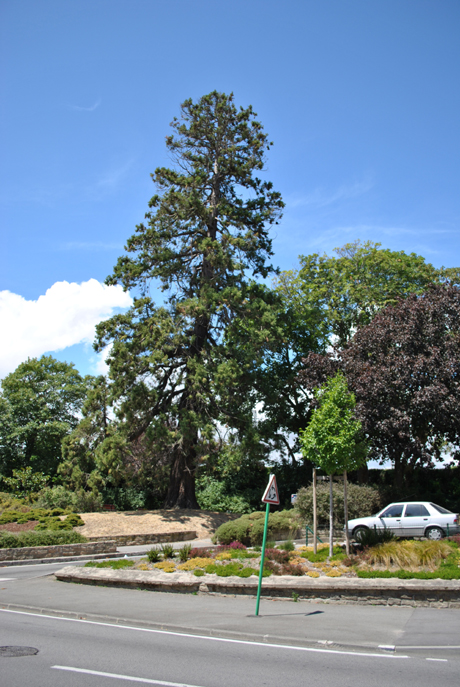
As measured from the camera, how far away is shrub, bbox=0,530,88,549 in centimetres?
1748

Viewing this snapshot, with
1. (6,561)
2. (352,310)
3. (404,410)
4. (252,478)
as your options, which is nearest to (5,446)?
(252,478)

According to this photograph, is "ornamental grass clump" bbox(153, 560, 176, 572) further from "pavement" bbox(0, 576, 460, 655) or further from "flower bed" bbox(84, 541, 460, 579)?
"pavement" bbox(0, 576, 460, 655)

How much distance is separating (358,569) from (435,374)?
44.4 ft

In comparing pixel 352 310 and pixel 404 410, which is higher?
pixel 352 310

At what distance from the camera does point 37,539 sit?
18188 mm

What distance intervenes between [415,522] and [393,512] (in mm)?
839

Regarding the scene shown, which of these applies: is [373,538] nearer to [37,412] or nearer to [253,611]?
[253,611]

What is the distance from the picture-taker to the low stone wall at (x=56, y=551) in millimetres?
17234

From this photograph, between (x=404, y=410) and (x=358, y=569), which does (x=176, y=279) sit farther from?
(x=358, y=569)

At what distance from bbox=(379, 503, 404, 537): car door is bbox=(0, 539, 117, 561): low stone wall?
33.9 ft

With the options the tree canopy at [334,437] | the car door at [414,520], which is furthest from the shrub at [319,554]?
the car door at [414,520]

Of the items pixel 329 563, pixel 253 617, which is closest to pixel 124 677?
pixel 253 617

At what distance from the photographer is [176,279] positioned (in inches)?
1222

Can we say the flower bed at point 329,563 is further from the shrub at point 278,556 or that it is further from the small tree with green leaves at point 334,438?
the small tree with green leaves at point 334,438
